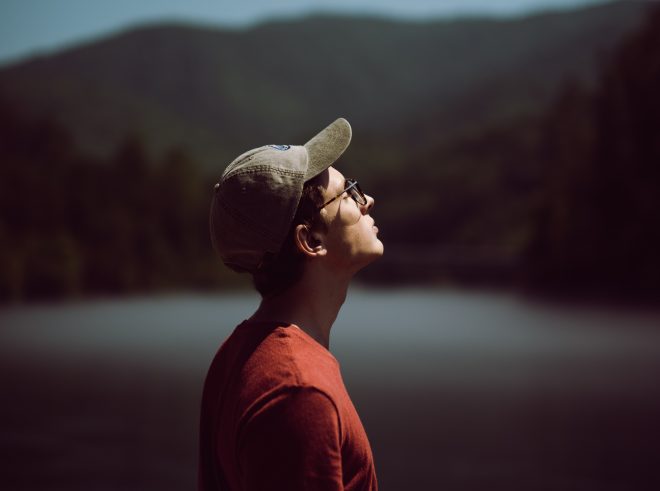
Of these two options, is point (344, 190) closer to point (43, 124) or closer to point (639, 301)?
point (639, 301)

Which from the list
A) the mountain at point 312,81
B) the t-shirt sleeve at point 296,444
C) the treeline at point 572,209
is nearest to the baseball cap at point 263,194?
the t-shirt sleeve at point 296,444

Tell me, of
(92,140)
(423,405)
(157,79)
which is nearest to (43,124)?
(92,140)

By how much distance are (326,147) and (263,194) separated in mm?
151

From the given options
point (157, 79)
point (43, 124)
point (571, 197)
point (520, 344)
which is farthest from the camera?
point (157, 79)

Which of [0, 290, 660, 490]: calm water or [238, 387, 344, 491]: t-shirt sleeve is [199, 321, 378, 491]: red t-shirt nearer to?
[238, 387, 344, 491]: t-shirt sleeve

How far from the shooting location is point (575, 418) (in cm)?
1451

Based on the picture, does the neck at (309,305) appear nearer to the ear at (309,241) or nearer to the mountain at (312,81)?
the ear at (309,241)

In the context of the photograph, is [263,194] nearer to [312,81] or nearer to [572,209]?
[572,209]

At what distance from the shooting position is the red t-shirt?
4.70 ft

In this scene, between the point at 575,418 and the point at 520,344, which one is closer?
the point at 575,418

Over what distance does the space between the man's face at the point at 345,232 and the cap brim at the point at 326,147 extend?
45mm

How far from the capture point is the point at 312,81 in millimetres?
123875

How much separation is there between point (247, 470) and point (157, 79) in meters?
107

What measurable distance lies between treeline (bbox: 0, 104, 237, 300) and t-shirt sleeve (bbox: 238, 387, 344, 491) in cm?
3542
